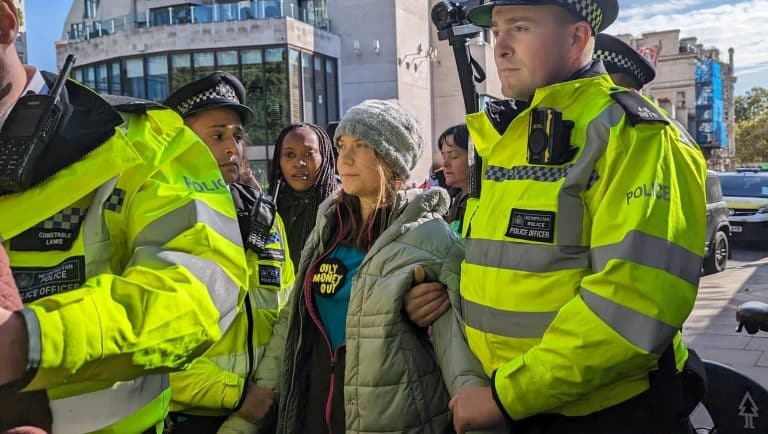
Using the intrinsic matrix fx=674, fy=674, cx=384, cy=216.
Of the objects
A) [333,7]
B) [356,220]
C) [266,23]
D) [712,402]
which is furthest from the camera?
[333,7]

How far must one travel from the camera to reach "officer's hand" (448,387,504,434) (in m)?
1.90

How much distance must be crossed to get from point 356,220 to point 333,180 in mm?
1432

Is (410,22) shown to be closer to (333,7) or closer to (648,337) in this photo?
(333,7)

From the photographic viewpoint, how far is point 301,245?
395 cm

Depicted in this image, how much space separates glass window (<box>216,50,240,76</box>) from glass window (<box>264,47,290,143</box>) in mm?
1209

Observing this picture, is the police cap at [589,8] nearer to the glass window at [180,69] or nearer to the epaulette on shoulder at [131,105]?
the epaulette on shoulder at [131,105]

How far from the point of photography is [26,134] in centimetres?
144

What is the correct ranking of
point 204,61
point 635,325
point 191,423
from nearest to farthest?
point 635,325, point 191,423, point 204,61

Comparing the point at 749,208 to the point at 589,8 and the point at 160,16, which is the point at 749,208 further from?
the point at 160,16

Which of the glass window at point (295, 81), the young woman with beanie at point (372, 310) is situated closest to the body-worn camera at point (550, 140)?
the young woman with beanie at point (372, 310)

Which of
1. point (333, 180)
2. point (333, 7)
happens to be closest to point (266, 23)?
point (333, 7)

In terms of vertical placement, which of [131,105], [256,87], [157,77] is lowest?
[131,105]

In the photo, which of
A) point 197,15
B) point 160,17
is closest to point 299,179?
point 197,15

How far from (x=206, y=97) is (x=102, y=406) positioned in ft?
6.58
